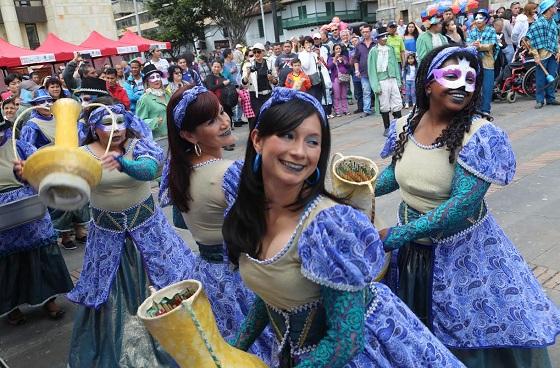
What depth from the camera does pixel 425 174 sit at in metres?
2.35

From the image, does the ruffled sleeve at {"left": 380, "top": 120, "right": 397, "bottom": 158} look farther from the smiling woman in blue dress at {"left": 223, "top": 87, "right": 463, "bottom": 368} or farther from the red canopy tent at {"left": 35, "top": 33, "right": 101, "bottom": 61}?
the red canopy tent at {"left": 35, "top": 33, "right": 101, "bottom": 61}

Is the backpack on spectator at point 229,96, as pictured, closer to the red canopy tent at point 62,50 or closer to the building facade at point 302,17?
the red canopy tent at point 62,50

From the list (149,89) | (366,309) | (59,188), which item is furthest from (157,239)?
(149,89)

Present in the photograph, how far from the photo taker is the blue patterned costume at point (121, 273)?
328 cm

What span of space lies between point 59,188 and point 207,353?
78 cm

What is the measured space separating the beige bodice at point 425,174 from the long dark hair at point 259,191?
0.81m

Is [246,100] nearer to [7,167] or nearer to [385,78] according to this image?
[385,78]

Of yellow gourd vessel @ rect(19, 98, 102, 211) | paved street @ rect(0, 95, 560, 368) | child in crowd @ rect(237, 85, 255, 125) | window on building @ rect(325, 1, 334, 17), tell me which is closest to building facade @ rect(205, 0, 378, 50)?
window on building @ rect(325, 1, 334, 17)

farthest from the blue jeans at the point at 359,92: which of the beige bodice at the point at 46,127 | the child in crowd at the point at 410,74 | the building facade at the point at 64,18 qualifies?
the building facade at the point at 64,18

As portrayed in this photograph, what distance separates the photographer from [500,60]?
11.0 m

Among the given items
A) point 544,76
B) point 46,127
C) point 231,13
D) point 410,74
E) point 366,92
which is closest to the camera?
point 46,127

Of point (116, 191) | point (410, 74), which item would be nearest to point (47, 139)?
point (116, 191)

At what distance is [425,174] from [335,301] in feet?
3.47

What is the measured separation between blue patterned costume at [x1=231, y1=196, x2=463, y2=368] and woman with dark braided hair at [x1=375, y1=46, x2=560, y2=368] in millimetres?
554
